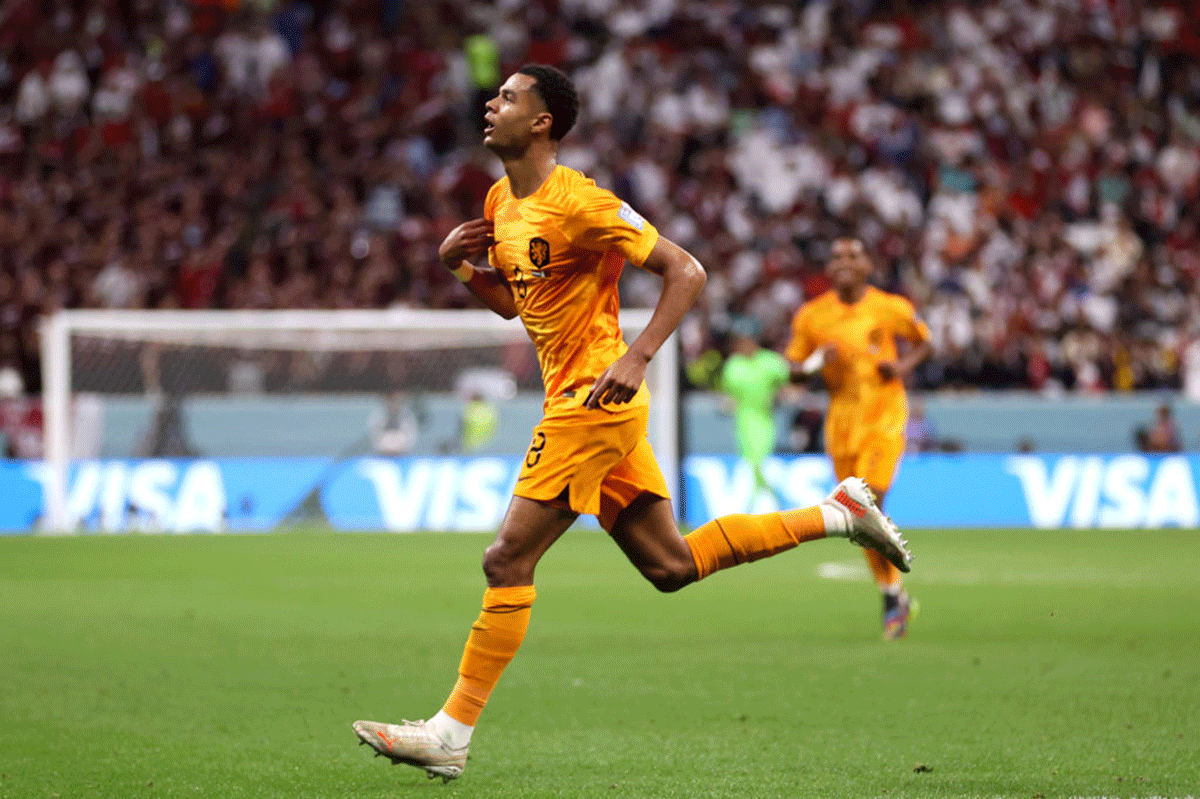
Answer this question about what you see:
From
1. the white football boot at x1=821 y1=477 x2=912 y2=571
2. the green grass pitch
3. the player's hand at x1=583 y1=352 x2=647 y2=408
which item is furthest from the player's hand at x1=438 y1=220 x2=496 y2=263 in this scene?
the green grass pitch

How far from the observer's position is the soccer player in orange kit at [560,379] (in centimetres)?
521

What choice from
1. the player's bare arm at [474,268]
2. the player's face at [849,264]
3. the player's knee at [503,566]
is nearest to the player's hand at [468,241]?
the player's bare arm at [474,268]

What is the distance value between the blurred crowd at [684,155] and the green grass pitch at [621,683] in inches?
320

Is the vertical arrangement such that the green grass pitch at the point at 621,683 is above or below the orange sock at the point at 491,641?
below

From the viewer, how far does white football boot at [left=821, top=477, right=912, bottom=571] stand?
5.90 metres

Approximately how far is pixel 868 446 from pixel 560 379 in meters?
4.70

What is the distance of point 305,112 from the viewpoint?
23891 millimetres

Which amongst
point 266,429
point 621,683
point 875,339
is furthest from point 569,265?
point 266,429

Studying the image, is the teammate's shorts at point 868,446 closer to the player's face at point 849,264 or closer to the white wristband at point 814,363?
the white wristband at point 814,363

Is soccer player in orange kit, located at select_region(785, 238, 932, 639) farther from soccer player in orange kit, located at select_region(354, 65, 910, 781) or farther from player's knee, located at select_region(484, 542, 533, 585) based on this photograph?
player's knee, located at select_region(484, 542, 533, 585)

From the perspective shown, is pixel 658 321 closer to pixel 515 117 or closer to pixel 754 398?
pixel 515 117

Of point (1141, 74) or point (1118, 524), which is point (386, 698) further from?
point (1141, 74)

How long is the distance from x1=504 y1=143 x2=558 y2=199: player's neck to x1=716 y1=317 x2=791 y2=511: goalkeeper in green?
13226 millimetres

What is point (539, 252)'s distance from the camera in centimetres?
539
